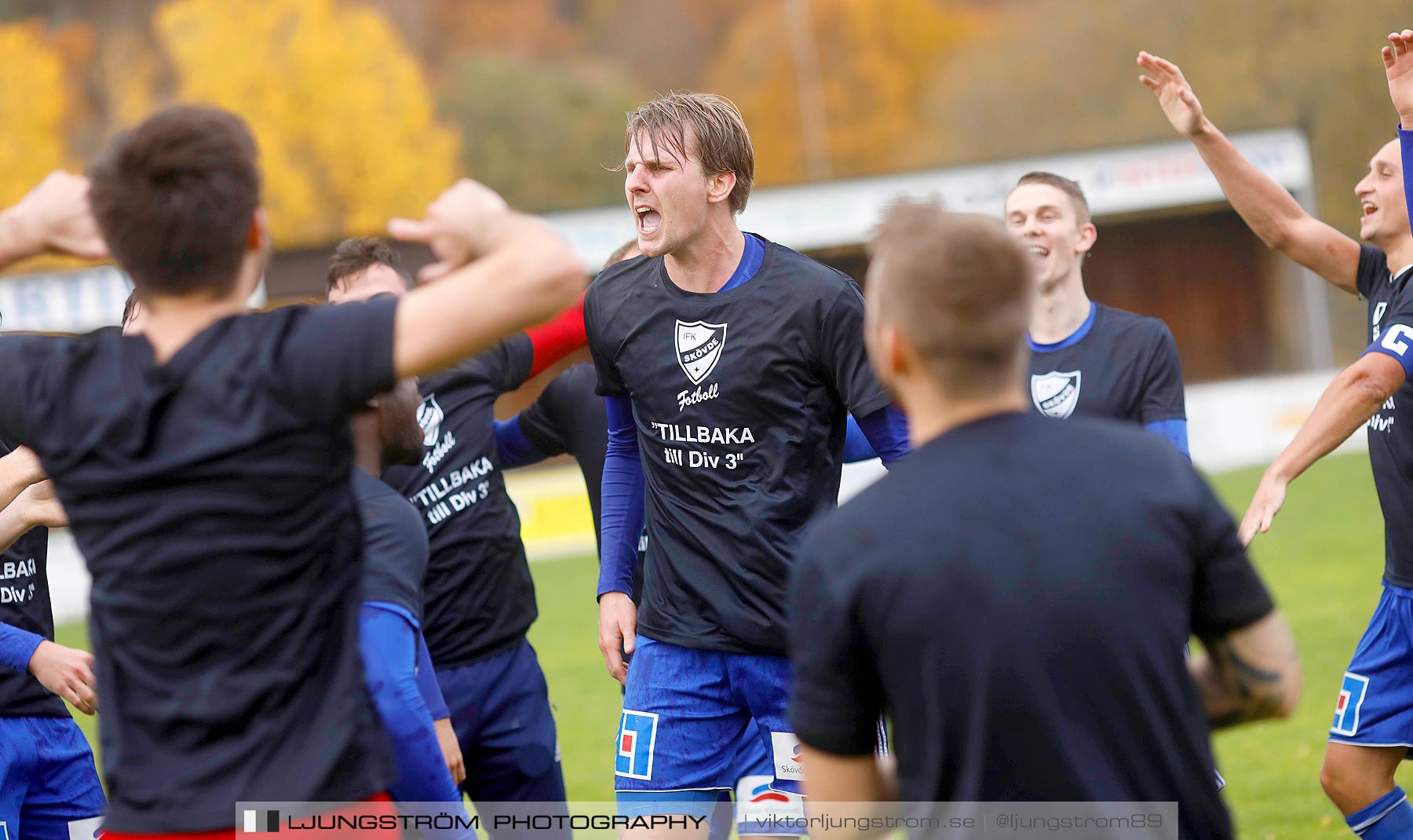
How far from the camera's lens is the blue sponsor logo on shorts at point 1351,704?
15.2 feet

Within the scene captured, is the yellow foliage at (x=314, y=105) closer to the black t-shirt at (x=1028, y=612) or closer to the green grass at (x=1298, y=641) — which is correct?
the green grass at (x=1298, y=641)

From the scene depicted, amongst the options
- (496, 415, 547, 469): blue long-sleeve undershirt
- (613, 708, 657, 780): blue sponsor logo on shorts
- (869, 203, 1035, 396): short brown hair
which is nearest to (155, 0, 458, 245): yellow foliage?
(496, 415, 547, 469): blue long-sleeve undershirt

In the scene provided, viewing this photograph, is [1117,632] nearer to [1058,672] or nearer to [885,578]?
[1058,672]

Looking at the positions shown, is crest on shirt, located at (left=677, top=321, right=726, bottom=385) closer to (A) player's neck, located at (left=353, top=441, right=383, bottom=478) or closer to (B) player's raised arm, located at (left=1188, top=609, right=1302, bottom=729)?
(A) player's neck, located at (left=353, top=441, right=383, bottom=478)

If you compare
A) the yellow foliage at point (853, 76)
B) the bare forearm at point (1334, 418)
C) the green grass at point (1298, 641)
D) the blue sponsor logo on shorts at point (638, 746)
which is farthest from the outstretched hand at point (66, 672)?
the yellow foliage at point (853, 76)

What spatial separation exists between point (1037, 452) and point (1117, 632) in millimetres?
303

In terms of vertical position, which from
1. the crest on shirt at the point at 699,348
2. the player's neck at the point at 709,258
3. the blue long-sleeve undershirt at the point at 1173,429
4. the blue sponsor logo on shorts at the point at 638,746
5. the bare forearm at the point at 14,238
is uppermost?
the bare forearm at the point at 14,238

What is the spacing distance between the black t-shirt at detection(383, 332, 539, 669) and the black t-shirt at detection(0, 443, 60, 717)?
119 centimetres

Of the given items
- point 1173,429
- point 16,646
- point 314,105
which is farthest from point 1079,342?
point 314,105

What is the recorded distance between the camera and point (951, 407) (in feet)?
7.11

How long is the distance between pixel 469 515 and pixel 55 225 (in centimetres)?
244

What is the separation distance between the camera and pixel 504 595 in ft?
16.0

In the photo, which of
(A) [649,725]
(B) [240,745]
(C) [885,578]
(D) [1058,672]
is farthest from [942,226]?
(A) [649,725]

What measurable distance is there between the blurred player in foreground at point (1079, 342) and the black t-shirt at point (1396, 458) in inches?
26.6
